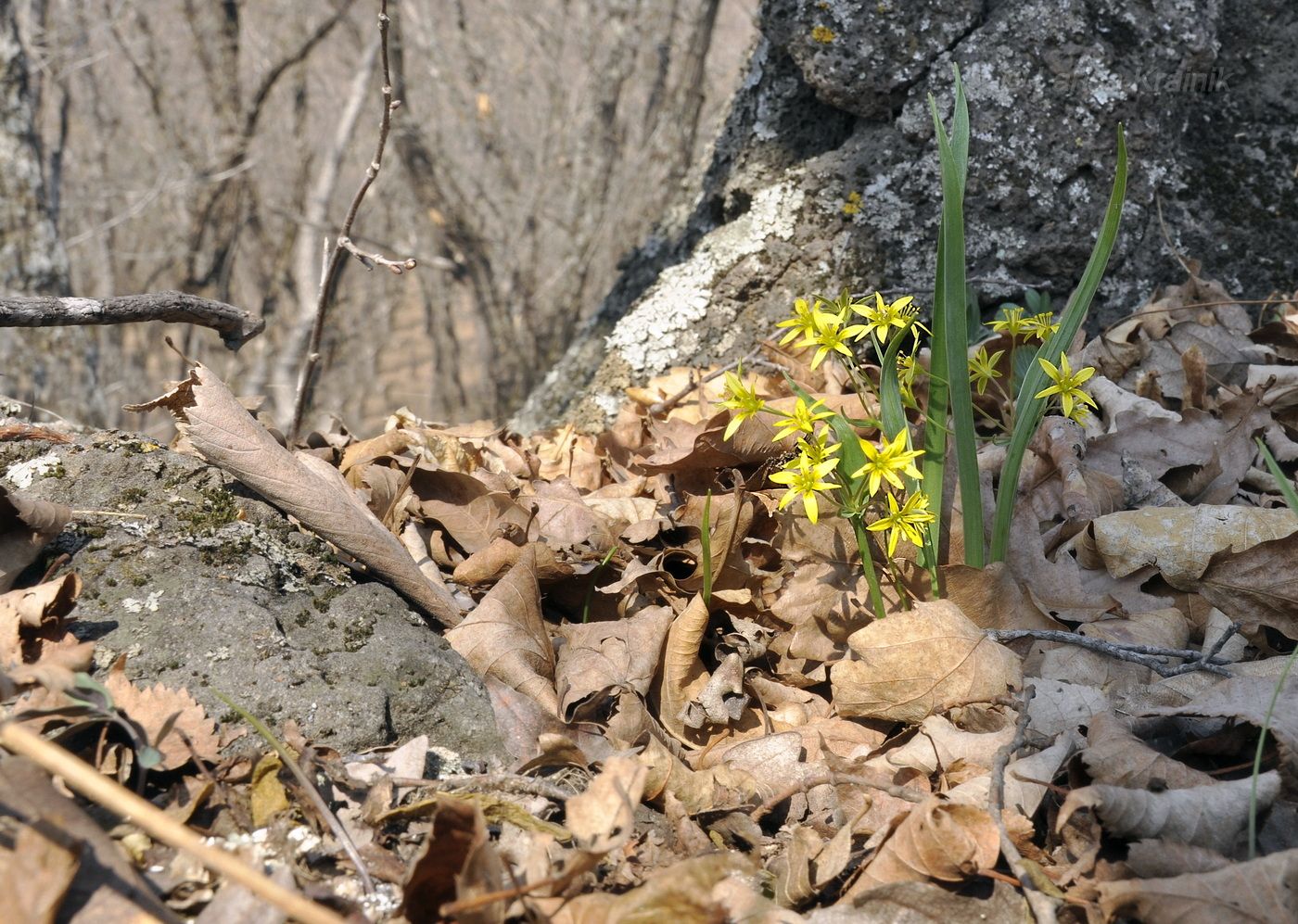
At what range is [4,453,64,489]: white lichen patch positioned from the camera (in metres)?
1.68

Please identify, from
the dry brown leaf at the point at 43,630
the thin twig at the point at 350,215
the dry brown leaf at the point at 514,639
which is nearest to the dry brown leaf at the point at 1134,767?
the dry brown leaf at the point at 514,639

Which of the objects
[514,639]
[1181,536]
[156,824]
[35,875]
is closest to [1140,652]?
[1181,536]

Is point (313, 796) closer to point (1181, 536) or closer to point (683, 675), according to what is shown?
point (683, 675)

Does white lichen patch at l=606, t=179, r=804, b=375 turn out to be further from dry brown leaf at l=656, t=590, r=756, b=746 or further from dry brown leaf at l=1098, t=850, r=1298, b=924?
dry brown leaf at l=1098, t=850, r=1298, b=924

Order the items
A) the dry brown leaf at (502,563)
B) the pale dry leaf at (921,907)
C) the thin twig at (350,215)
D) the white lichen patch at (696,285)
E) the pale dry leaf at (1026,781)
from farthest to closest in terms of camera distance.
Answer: the white lichen patch at (696,285) → the thin twig at (350,215) → the dry brown leaf at (502,563) → the pale dry leaf at (1026,781) → the pale dry leaf at (921,907)

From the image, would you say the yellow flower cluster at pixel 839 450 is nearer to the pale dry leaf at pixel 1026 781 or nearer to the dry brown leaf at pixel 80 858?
the pale dry leaf at pixel 1026 781

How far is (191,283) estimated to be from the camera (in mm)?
8945

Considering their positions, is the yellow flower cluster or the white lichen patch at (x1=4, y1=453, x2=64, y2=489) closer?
the yellow flower cluster

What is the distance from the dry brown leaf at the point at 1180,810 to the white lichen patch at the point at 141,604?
4.46 ft

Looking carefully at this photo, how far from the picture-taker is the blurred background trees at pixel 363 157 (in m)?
7.30

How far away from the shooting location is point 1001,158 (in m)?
2.61

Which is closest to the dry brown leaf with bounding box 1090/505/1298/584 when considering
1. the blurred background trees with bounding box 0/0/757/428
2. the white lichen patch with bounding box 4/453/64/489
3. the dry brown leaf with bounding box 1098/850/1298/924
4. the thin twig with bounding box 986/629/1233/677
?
the thin twig with bounding box 986/629/1233/677

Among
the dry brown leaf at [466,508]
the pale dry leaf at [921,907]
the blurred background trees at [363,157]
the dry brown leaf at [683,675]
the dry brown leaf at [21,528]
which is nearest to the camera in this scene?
the pale dry leaf at [921,907]

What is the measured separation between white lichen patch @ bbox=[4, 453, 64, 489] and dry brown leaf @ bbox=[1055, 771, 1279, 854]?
68.5 inches
